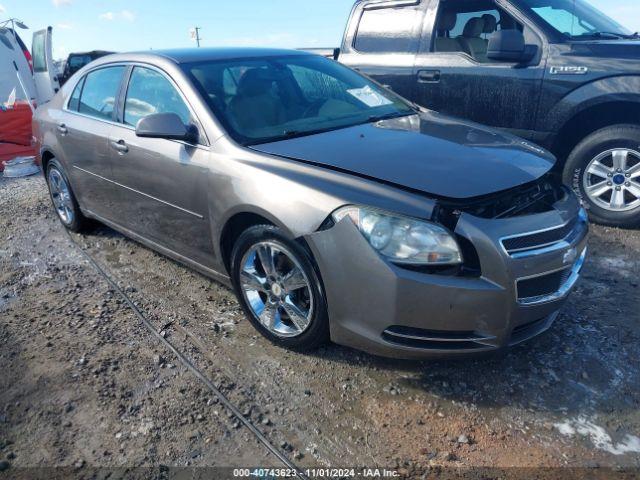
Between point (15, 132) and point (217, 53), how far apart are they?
6.12 metres

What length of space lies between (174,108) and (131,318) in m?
1.41

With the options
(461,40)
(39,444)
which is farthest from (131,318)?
(461,40)

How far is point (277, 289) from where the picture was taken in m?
2.97

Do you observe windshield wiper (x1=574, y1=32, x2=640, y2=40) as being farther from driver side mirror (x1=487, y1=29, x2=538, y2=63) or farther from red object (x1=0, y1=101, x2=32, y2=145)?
red object (x1=0, y1=101, x2=32, y2=145)

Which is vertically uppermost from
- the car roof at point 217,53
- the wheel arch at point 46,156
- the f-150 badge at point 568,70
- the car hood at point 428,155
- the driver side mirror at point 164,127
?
the car roof at point 217,53

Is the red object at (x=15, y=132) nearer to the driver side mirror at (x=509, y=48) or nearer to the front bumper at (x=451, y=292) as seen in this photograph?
the driver side mirror at (x=509, y=48)

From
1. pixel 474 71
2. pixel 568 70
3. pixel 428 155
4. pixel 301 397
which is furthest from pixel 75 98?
pixel 568 70

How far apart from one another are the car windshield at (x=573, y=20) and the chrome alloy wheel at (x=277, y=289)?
3.54 meters

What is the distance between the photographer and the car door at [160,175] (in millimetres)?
3256

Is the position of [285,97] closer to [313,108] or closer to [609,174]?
[313,108]

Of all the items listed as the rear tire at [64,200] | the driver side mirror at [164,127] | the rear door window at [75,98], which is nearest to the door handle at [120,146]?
the driver side mirror at [164,127]

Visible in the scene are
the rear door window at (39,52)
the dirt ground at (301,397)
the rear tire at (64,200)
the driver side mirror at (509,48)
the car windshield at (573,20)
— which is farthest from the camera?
the rear door window at (39,52)

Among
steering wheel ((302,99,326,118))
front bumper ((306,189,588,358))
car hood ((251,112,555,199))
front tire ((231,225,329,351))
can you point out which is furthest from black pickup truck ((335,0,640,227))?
front tire ((231,225,329,351))

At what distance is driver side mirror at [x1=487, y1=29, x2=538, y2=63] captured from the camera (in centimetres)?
455
